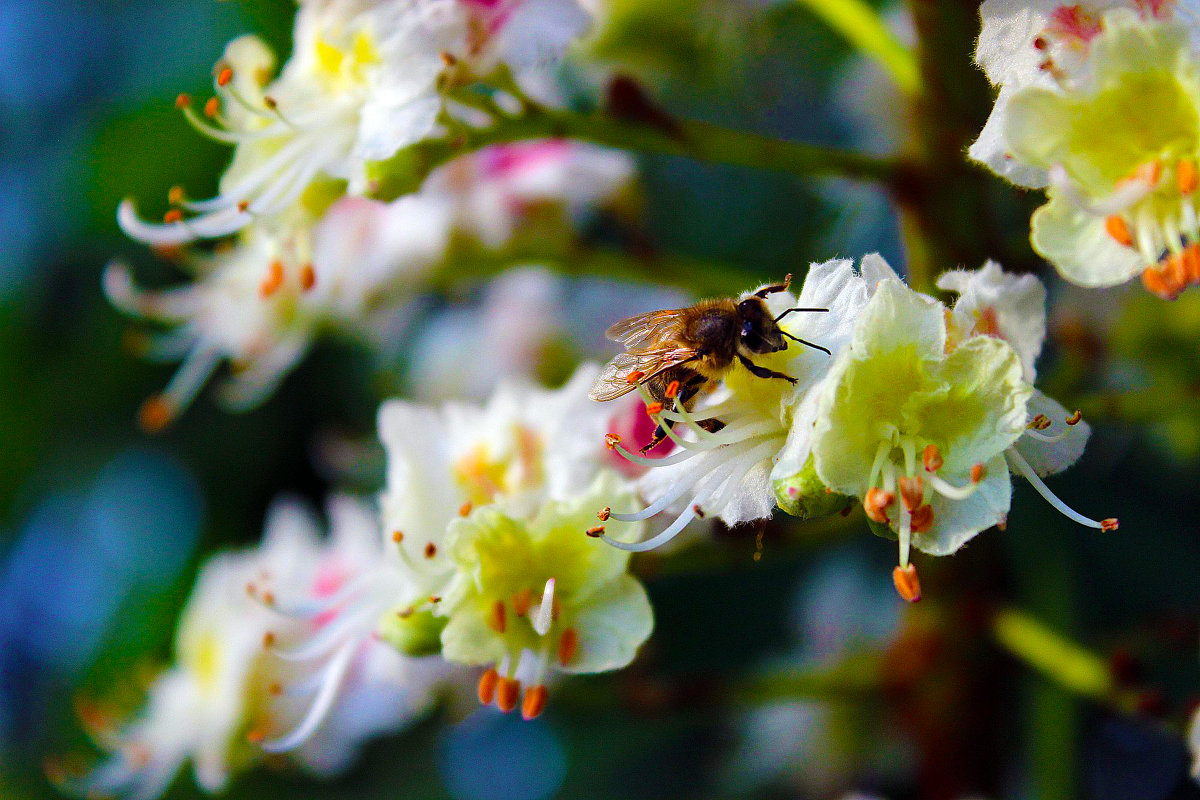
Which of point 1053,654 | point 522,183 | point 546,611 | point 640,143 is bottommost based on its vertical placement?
point 1053,654

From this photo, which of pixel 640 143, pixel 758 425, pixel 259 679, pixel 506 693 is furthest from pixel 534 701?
pixel 259 679

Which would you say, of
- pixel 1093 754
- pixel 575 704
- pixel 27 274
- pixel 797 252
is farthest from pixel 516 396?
pixel 27 274

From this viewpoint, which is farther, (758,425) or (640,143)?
(640,143)

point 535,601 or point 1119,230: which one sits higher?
point 1119,230

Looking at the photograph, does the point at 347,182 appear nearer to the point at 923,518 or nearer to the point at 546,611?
the point at 546,611

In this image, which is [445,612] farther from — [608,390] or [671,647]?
[671,647]

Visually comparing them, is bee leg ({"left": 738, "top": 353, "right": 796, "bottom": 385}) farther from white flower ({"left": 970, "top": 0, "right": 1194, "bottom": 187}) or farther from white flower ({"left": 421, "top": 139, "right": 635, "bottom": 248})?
white flower ({"left": 421, "top": 139, "right": 635, "bottom": 248})

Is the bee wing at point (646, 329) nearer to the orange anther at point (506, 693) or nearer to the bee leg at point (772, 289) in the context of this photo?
the bee leg at point (772, 289)
